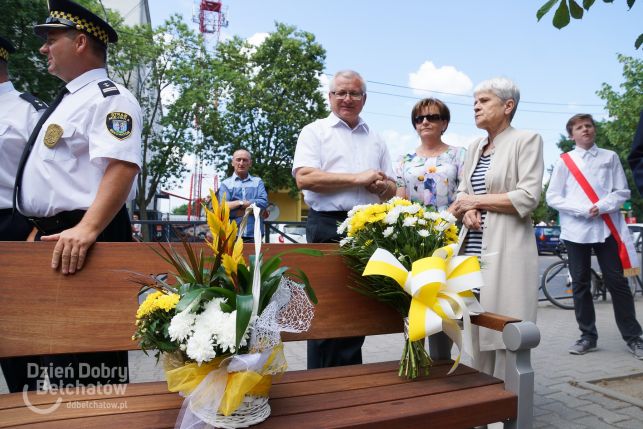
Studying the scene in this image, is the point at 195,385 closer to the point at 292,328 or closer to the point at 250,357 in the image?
the point at 250,357

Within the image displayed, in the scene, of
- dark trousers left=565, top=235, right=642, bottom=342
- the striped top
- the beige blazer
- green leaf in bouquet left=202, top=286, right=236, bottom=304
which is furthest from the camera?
dark trousers left=565, top=235, right=642, bottom=342

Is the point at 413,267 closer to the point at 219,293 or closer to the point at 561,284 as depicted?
the point at 219,293

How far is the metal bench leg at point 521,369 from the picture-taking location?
2.03m

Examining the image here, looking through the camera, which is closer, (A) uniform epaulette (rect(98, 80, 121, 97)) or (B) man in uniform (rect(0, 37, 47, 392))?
(A) uniform epaulette (rect(98, 80, 121, 97))

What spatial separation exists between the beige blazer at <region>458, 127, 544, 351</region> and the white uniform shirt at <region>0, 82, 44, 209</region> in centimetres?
273

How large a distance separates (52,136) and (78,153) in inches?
5.1

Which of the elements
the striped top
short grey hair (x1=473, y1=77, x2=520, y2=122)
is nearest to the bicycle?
the striped top

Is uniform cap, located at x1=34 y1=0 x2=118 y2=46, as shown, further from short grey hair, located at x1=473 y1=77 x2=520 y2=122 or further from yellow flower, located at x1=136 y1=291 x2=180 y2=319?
short grey hair, located at x1=473 y1=77 x2=520 y2=122

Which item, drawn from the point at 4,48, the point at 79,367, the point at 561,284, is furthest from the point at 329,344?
the point at 561,284

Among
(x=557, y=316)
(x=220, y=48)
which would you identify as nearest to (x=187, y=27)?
(x=220, y=48)

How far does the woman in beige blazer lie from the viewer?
296 centimetres

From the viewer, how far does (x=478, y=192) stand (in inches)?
129

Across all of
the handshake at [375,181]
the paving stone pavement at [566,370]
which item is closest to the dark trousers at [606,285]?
the paving stone pavement at [566,370]

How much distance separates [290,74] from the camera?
24.6m
